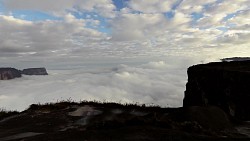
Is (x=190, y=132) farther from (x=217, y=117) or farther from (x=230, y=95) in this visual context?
(x=230, y=95)

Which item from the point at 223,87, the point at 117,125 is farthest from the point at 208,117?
the point at 223,87

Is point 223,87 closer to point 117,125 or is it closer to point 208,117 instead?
point 208,117

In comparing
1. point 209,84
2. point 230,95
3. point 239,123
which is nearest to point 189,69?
point 209,84

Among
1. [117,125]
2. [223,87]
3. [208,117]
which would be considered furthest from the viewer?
[223,87]

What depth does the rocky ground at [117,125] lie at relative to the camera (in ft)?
45.0

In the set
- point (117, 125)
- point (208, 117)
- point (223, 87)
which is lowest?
point (208, 117)

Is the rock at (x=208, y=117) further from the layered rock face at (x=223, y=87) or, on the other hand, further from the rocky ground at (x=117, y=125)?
the layered rock face at (x=223, y=87)

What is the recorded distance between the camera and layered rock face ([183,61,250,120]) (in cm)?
2720

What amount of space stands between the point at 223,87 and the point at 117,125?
56.9ft

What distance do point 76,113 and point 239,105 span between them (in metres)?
15.1

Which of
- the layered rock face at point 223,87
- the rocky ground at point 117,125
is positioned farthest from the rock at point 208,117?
the layered rock face at point 223,87

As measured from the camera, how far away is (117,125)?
15.8m

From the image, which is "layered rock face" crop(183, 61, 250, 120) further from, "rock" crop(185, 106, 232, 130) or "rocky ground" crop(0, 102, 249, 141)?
"rock" crop(185, 106, 232, 130)

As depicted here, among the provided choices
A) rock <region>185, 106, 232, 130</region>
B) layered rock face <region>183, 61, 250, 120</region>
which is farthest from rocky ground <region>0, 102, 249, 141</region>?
layered rock face <region>183, 61, 250, 120</region>
